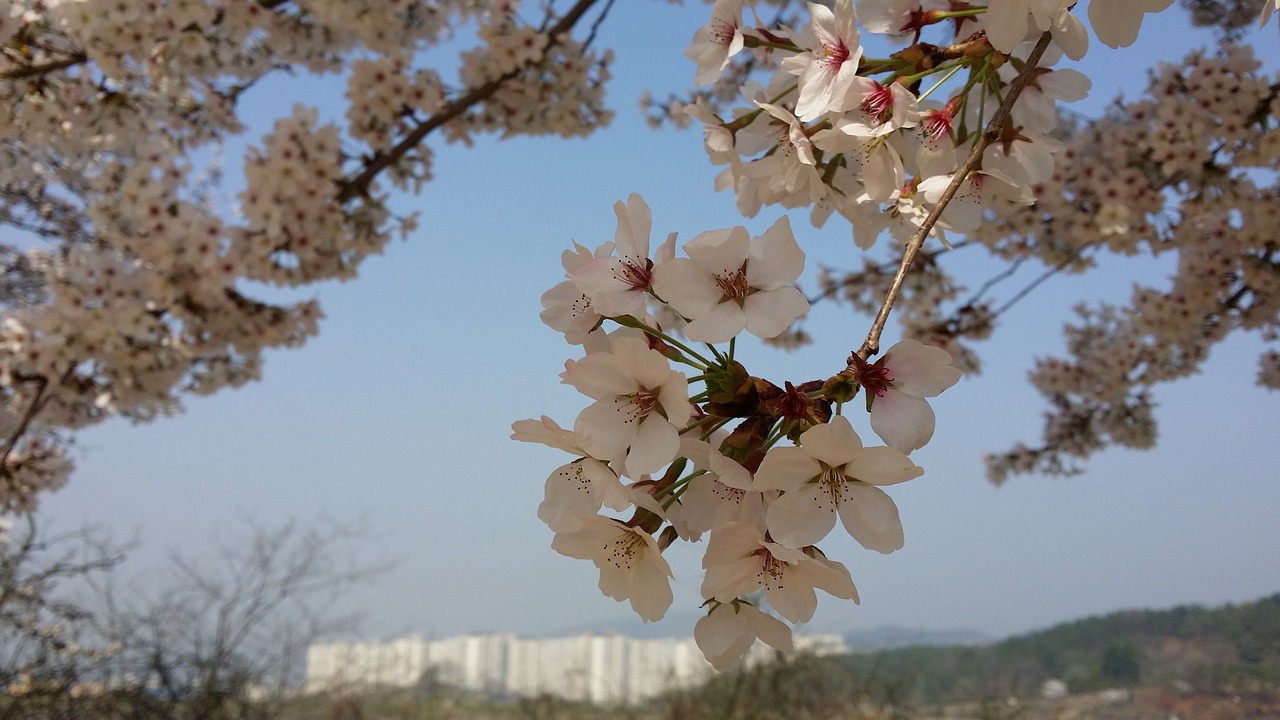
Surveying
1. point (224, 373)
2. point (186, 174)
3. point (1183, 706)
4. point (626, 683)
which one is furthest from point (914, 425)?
point (626, 683)

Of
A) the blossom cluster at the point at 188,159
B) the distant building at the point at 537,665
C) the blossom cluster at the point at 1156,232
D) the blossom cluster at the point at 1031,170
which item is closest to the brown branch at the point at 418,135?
the blossom cluster at the point at 188,159

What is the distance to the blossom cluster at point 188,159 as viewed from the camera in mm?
2496

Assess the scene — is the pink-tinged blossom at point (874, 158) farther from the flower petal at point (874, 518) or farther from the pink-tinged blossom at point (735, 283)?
the flower petal at point (874, 518)

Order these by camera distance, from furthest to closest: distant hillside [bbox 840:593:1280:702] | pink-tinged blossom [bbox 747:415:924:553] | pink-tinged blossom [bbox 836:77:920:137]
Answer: distant hillside [bbox 840:593:1280:702] < pink-tinged blossom [bbox 836:77:920:137] < pink-tinged blossom [bbox 747:415:924:553]

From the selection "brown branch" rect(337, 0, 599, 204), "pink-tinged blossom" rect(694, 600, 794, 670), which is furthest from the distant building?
"pink-tinged blossom" rect(694, 600, 794, 670)

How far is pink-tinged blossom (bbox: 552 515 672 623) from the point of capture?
51 cm

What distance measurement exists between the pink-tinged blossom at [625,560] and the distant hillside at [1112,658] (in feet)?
13.4

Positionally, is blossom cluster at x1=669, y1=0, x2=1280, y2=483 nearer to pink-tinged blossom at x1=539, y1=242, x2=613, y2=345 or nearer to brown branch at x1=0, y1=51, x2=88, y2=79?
pink-tinged blossom at x1=539, y1=242, x2=613, y2=345

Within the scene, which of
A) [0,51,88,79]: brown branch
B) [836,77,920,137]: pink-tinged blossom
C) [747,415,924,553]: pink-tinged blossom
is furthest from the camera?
[0,51,88,79]: brown branch

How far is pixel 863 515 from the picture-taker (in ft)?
1.61

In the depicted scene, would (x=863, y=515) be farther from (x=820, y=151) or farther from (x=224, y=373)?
(x=224, y=373)

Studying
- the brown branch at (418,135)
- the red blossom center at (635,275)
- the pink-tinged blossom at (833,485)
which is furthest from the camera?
the brown branch at (418,135)

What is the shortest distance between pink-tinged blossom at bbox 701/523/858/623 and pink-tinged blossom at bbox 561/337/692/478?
0.22 ft

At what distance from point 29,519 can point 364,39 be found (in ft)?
7.63
